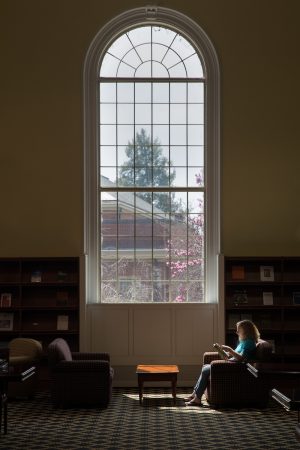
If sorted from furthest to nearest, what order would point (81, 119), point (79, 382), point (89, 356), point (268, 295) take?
point (81, 119) → point (268, 295) → point (89, 356) → point (79, 382)

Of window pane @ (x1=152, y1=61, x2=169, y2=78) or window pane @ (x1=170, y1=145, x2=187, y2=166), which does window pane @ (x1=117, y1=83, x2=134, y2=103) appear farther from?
window pane @ (x1=170, y1=145, x2=187, y2=166)

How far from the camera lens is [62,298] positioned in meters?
Answer: 10.2

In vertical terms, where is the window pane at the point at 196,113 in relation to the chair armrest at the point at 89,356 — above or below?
above

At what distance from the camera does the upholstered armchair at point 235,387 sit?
8664mm

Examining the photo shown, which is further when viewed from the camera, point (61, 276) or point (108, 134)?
point (108, 134)

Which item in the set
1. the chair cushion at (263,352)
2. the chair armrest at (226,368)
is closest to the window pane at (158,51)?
the chair cushion at (263,352)

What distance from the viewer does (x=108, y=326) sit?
10320 millimetres

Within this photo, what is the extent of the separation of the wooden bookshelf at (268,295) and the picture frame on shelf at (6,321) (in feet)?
9.69

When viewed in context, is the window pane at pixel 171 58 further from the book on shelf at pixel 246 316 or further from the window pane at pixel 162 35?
the book on shelf at pixel 246 316

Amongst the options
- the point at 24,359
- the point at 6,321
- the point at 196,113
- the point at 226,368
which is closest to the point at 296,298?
the point at 226,368

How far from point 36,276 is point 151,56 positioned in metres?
3.60

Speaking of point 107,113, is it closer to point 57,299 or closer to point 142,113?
point 142,113

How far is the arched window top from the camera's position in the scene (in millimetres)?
10703

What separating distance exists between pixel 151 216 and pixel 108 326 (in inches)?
66.7
